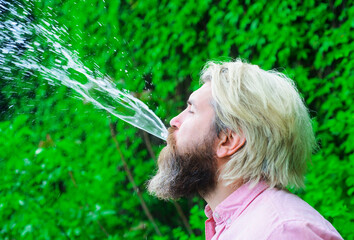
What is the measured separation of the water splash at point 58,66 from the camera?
4.11m

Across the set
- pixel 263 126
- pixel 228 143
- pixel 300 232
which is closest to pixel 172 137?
pixel 228 143

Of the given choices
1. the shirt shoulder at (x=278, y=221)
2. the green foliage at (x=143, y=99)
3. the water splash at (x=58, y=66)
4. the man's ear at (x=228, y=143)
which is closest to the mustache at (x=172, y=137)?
the man's ear at (x=228, y=143)

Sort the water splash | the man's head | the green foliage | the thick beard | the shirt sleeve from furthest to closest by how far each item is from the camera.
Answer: the water splash, the green foliage, the thick beard, the man's head, the shirt sleeve

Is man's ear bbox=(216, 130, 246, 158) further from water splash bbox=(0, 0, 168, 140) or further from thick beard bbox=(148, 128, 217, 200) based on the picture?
water splash bbox=(0, 0, 168, 140)

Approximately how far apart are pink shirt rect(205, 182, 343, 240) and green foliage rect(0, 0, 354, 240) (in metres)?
1.34

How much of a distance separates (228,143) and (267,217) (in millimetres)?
517

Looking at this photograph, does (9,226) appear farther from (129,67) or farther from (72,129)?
(129,67)

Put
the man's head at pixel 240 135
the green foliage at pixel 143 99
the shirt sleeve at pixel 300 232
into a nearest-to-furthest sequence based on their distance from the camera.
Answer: the shirt sleeve at pixel 300 232
the man's head at pixel 240 135
the green foliage at pixel 143 99

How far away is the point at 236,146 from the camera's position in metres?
1.90

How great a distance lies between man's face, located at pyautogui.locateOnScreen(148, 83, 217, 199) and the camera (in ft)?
6.33

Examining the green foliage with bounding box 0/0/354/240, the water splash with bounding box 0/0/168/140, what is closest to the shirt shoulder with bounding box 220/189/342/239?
the green foliage with bounding box 0/0/354/240

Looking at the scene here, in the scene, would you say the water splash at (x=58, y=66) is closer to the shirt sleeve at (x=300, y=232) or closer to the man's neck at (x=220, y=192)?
the man's neck at (x=220, y=192)

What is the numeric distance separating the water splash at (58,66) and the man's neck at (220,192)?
201cm

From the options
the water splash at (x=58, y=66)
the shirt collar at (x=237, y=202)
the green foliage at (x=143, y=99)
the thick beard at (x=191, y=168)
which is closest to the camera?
the shirt collar at (x=237, y=202)
